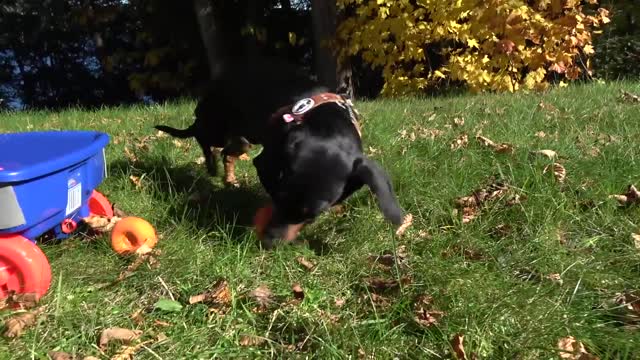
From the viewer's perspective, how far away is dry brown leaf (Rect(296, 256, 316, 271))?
2964 mm

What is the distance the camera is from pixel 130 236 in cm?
304

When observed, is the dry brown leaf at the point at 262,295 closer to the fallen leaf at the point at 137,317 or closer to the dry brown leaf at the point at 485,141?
the fallen leaf at the point at 137,317

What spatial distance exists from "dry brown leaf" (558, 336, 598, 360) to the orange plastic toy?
→ 181 centimetres

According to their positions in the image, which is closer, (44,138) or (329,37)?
(44,138)

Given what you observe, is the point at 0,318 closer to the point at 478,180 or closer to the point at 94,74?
the point at 478,180

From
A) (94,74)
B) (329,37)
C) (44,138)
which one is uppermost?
(44,138)

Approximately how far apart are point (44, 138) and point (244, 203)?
118 cm

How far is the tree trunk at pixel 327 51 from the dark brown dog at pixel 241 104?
18.7 ft

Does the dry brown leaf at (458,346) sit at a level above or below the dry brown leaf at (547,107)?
above

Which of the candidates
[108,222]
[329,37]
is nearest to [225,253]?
[108,222]

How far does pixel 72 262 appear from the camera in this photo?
2924 mm

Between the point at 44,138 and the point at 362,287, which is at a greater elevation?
the point at 44,138

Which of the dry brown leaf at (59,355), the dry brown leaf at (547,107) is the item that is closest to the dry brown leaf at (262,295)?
the dry brown leaf at (59,355)

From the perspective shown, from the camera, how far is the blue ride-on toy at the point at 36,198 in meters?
2.53
